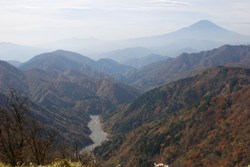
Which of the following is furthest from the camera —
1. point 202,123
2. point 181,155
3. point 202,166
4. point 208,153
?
point 202,123

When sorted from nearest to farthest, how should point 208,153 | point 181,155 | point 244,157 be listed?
point 244,157 → point 208,153 → point 181,155

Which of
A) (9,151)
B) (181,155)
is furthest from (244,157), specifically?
(9,151)

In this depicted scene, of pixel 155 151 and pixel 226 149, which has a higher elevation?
pixel 226 149

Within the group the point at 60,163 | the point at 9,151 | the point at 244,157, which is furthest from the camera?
the point at 244,157

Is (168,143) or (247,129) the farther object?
(168,143)

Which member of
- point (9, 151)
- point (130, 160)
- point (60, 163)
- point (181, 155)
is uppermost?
point (60, 163)

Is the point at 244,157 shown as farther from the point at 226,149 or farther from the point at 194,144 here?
the point at 194,144

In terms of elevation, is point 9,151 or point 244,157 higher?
point 9,151

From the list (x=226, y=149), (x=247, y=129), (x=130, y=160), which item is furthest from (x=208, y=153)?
(x=130, y=160)

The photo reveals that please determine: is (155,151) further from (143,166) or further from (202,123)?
(202,123)
